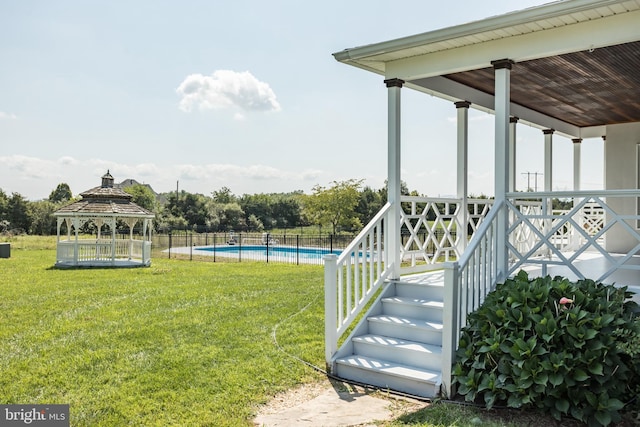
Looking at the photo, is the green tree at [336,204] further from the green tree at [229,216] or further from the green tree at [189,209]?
the green tree at [189,209]

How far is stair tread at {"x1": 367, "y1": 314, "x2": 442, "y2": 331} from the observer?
506 centimetres

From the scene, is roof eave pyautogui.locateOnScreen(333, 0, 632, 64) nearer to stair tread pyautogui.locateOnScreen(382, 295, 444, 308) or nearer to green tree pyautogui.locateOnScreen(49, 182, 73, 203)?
stair tread pyautogui.locateOnScreen(382, 295, 444, 308)

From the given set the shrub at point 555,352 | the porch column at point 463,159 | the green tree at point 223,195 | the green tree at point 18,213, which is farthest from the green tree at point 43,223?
the shrub at point 555,352

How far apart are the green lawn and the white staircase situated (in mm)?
518

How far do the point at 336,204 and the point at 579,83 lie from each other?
84.0 ft

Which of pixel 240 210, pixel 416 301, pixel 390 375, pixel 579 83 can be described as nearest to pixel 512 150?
pixel 579 83

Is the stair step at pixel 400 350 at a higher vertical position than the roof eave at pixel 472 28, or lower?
lower

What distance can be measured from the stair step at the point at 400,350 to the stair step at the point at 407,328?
5 centimetres

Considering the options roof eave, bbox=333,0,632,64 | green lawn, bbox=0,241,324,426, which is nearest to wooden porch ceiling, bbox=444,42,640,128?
roof eave, bbox=333,0,632,64

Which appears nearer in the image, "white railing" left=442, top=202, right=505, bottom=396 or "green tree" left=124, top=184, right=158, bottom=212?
"white railing" left=442, top=202, right=505, bottom=396

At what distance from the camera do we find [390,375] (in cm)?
462

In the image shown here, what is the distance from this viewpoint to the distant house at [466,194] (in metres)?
4.58

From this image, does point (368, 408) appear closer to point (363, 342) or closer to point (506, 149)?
point (363, 342)

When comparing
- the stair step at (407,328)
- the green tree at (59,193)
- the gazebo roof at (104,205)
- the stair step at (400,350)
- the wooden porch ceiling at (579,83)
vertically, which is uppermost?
the green tree at (59,193)
